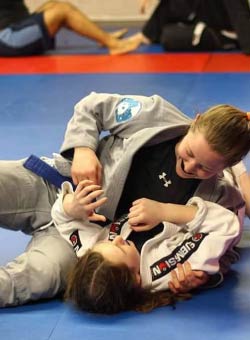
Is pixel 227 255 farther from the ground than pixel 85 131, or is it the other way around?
pixel 85 131

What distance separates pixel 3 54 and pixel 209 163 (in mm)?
4059

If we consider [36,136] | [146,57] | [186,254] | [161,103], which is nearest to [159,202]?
[186,254]

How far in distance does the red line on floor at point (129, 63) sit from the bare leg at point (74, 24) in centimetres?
22

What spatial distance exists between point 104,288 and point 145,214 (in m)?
0.27

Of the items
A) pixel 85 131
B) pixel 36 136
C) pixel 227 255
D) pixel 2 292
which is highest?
pixel 85 131

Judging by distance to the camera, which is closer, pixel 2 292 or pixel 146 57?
pixel 2 292

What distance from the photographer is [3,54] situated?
18.8 feet

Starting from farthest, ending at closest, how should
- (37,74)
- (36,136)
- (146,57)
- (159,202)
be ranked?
(146,57), (37,74), (36,136), (159,202)

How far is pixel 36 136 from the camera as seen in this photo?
3.55 meters

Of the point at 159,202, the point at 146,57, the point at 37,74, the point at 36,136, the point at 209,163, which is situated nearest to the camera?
the point at 209,163

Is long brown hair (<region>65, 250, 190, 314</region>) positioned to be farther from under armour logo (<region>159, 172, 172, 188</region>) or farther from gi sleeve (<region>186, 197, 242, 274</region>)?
under armour logo (<region>159, 172, 172, 188</region>)

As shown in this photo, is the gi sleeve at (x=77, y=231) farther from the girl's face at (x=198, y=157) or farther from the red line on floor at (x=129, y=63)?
the red line on floor at (x=129, y=63)

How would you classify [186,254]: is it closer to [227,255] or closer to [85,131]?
[227,255]

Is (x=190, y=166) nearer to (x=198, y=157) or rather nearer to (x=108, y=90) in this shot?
(x=198, y=157)
